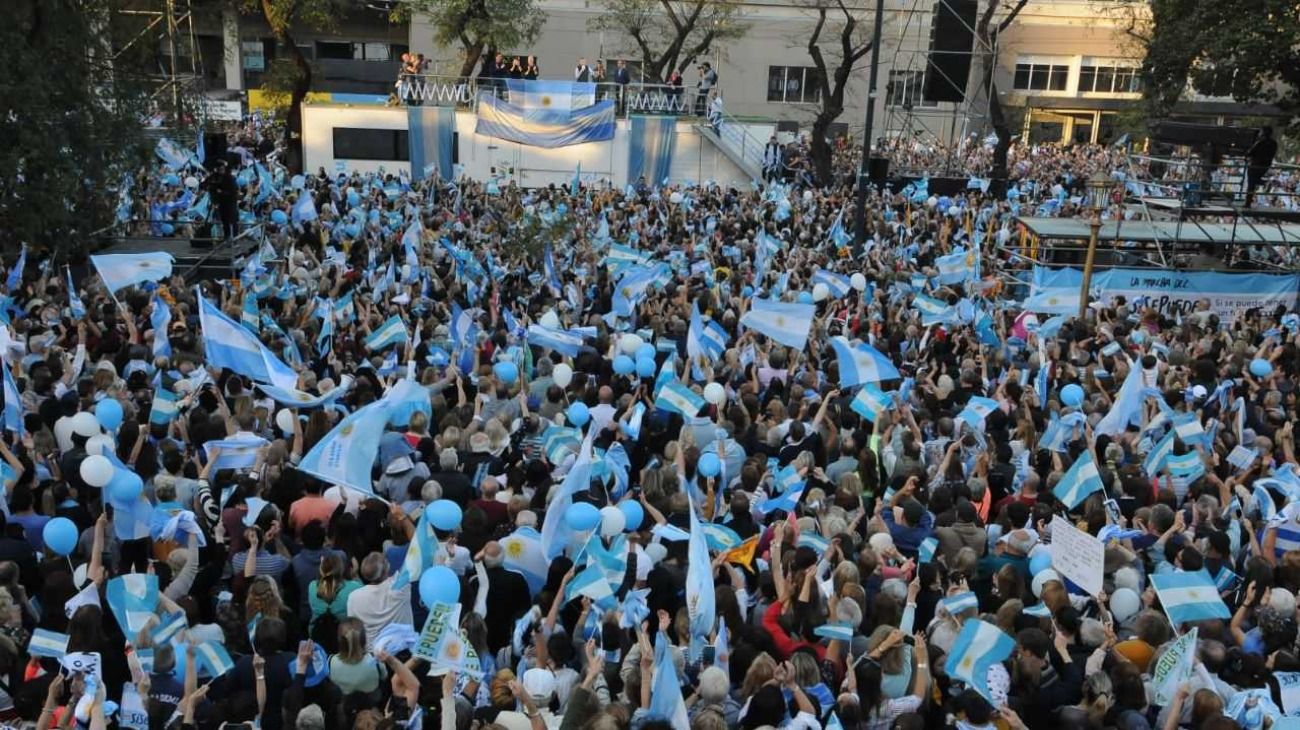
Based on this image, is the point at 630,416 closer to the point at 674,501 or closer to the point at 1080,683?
the point at 674,501

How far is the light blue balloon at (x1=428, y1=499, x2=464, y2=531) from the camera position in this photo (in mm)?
5676

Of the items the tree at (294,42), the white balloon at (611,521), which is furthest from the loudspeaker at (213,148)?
the white balloon at (611,521)

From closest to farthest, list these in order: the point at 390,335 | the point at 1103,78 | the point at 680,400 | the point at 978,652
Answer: the point at 978,652 < the point at 680,400 < the point at 390,335 < the point at 1103,78

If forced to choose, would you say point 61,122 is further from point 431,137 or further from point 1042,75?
point 1042,75

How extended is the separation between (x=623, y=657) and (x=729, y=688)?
518 millimetres

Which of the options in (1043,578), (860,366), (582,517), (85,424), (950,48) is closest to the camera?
(582,517)

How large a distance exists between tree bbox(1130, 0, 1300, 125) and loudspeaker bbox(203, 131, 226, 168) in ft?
54.8

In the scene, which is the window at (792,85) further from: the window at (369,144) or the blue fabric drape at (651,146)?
the window at (369,144)

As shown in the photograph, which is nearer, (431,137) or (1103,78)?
(431,137)

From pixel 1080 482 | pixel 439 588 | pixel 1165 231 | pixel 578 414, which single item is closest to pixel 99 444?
pixel 439 588

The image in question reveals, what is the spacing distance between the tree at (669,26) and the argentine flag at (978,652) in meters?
30.8

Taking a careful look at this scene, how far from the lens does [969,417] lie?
8.33 m

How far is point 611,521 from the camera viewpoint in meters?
5.75

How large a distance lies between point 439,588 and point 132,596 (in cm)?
133
